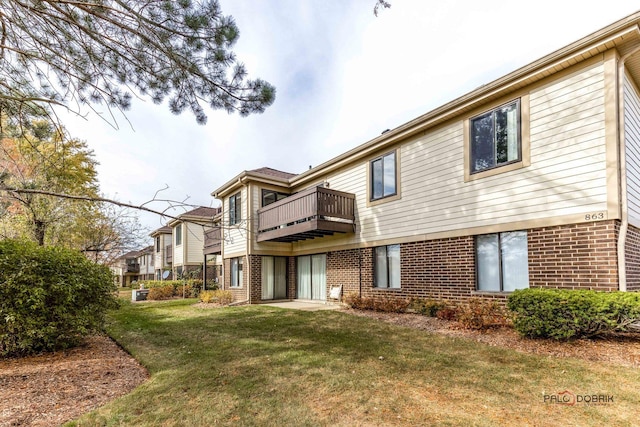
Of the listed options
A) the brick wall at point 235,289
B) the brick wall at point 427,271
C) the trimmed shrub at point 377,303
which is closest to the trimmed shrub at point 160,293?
the brick wall at point 235,289

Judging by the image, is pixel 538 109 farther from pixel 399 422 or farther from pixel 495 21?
pixel 399 422

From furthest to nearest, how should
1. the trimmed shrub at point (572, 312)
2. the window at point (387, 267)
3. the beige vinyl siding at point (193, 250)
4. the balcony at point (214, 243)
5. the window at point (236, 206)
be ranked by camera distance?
1. the beige vinyl siding at point (193, 250)
2. the balcony at point (214, 243)
3. the window at point (236, 206)
4. the window at point (387, 267)
5. the trimmed shrub at point (572, 312)

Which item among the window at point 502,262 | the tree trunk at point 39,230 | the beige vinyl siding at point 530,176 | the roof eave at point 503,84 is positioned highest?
the roof eave at point 503,84

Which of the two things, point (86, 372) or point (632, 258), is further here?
point (632, 258)

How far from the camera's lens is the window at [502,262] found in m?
7.62

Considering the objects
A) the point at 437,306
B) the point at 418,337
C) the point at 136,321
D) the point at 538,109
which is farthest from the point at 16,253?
the point at 538,109

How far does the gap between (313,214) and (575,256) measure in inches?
287

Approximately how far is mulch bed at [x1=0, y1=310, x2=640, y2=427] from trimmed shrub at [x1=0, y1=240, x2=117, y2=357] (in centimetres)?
31

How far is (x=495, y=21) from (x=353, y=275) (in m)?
8.54

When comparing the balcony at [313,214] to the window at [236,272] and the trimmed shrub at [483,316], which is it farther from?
the trimmed shrub at [483,316]

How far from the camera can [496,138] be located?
8258mm

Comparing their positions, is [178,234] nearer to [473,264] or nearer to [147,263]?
[147,263]

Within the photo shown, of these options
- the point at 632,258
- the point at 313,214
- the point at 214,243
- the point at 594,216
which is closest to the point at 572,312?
the point at 594,216

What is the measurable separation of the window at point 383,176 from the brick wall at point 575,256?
4.57 meters
